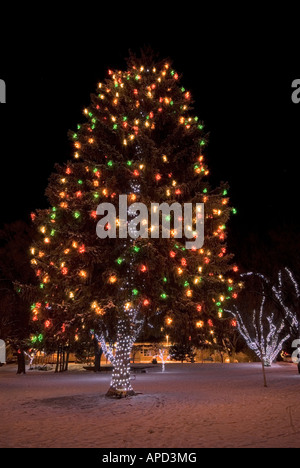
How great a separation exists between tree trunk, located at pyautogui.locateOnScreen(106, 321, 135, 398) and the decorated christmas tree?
1.2 inches

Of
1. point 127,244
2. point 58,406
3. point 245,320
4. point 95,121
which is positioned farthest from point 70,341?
point 245,320

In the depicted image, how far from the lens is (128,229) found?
14367mm

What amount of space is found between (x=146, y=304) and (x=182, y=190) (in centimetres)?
376

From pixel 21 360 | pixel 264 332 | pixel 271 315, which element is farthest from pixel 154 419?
pixel 264 332

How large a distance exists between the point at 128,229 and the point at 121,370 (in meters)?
4.32

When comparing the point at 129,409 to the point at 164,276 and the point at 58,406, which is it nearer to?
the point at 58,406

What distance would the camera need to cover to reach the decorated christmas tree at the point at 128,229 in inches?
545

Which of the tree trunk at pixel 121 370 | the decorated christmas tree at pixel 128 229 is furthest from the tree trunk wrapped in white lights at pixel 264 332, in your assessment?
the tree trunk at pixel 121 370

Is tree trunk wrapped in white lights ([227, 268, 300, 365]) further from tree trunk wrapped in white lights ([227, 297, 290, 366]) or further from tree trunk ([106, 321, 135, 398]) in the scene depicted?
tree trunk ([106, 321, 135, 398])

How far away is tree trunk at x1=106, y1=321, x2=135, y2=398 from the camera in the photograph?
47.2 ft

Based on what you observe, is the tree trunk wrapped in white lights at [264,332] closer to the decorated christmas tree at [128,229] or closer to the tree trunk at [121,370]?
the decorated christmas tree at [128,229]

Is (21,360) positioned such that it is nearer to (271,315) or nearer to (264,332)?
(271,315)

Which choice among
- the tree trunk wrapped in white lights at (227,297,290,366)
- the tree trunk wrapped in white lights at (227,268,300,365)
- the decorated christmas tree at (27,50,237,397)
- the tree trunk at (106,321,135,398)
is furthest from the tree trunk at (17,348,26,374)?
the tree trunk at (106,321,135,398)

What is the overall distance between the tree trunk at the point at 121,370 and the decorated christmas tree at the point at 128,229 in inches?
1.2
